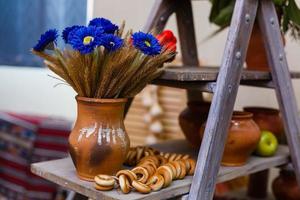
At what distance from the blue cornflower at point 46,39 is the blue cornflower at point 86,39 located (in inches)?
2.6

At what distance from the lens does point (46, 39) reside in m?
0.81

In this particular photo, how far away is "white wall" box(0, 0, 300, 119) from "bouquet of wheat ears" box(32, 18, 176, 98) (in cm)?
97

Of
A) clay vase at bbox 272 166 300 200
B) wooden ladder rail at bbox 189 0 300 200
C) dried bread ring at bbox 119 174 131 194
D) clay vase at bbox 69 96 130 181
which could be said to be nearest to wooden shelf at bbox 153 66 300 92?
wooden ladder rail at bbox 189 0 300 200

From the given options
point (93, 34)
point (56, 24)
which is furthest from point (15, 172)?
point (93, 34)

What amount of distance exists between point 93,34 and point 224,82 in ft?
1.00

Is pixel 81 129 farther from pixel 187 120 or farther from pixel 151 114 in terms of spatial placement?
pixel 151 114

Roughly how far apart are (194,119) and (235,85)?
0.28 meters

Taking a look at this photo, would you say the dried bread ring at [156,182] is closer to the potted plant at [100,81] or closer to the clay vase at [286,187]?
the potted plant at [100,81]

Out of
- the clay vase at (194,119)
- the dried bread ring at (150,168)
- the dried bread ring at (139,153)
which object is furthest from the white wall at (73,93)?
the dried bread ring at (150,168)

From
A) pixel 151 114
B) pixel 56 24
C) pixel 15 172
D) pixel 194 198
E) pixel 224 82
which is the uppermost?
pixel 56 24

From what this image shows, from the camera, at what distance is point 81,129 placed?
2.70 ft

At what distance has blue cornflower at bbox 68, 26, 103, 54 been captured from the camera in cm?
75

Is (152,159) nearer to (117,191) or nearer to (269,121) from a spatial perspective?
(117,191)

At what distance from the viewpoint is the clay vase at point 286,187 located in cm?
126
